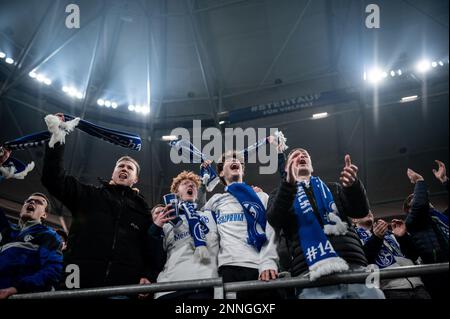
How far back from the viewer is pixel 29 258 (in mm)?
3027

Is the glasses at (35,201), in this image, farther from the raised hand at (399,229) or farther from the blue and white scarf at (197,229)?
the raised hand at (399,229)

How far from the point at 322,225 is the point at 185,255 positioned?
961 mm

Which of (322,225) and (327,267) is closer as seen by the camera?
(327,267)

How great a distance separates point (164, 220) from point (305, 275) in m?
1.08

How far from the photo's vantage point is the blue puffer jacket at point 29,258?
9.06 ft

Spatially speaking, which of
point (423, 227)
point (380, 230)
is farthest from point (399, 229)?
point (380, 230)

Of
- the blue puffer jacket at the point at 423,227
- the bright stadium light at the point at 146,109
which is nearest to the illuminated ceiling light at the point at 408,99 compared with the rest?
the bright stadium light at the point at 146,109

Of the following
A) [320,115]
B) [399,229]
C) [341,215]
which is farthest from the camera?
[320,115]

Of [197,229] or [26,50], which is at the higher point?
[26,50]

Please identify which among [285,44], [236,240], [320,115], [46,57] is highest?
[285,44]

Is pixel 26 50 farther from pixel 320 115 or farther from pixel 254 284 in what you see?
pixel 254 284

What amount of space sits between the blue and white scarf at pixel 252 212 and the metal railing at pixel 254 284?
1.72 feet
